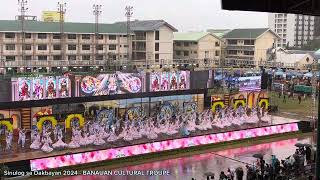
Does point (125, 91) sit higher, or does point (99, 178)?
point (125, 91)

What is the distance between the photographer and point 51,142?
2398 centimetres

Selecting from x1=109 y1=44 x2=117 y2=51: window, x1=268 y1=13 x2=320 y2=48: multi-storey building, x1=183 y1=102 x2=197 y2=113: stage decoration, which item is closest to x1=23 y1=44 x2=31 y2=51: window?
x1=109 y1=44 x2=117 y2=51: window


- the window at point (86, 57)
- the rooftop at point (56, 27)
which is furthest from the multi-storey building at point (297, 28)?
the window at point (86, 57)

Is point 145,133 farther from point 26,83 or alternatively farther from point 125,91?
point 26,83

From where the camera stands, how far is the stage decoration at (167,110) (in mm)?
28984

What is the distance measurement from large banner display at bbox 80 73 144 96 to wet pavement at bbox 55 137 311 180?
550 cm

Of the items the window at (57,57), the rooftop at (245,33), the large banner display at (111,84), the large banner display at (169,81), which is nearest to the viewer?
the large banner display at (111,84)

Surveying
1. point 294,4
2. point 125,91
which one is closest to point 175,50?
point 125,91

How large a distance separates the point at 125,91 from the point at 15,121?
6.46m

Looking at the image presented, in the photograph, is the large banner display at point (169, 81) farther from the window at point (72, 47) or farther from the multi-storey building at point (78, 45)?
the window at point (72, 47)

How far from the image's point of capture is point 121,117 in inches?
1093

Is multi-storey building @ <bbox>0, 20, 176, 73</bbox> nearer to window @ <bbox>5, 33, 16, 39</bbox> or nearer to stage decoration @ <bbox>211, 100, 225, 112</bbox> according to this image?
window @ <bbox>5, 33, 16, 39</bbox>

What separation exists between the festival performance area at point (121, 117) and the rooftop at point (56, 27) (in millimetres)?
30729

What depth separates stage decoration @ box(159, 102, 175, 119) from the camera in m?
29.0
